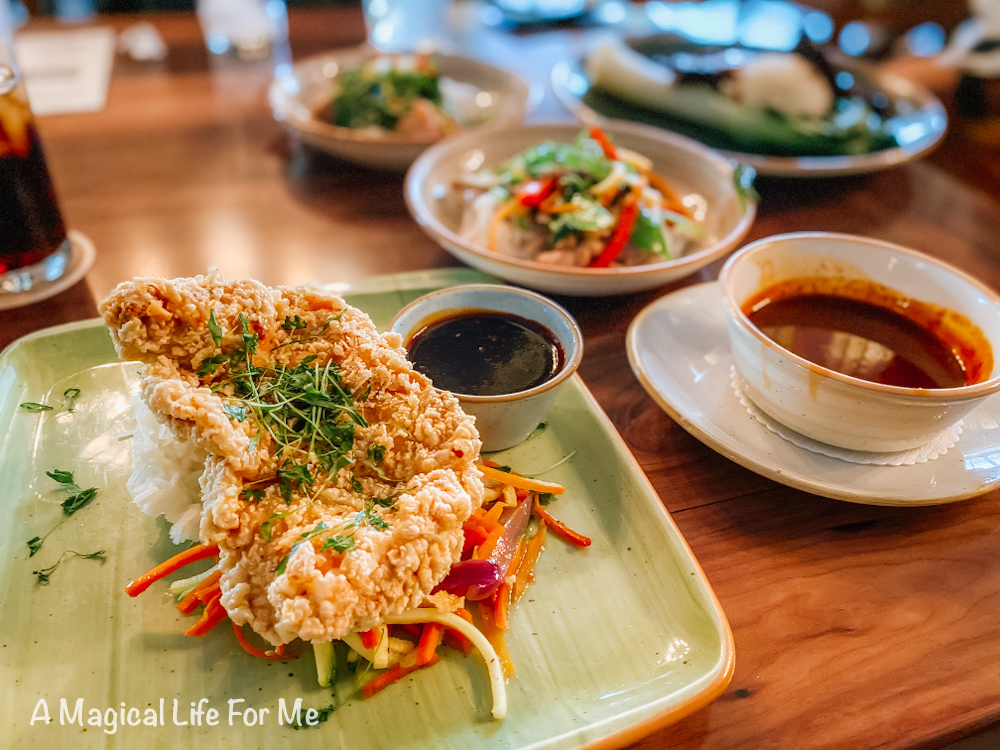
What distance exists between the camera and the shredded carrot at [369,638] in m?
1.53

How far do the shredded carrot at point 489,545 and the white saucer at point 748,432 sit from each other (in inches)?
26.4

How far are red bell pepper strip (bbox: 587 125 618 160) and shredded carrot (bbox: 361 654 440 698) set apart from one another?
2.47m

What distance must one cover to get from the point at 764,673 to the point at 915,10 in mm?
7675

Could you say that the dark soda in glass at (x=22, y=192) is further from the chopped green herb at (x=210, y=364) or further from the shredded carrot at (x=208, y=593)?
the shredded carrot at (x=208, y=593)

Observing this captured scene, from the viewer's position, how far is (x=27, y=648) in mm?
1548

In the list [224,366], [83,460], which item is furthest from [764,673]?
[83,460]

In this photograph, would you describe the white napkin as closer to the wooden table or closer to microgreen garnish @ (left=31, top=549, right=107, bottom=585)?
the wooden table

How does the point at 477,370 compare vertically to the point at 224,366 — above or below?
below

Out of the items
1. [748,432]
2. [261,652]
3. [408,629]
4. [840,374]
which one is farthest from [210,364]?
[840,374]

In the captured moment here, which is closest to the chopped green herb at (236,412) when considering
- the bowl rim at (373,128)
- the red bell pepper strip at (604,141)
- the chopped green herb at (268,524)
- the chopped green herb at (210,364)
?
the chopped green herb at (210,364)

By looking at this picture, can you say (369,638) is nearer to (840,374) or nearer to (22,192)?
(840,374)

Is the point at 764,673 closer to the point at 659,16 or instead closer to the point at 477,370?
the point at 477,370

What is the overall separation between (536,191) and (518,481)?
1566 millimetres

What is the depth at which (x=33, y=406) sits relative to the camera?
6.82 feet
